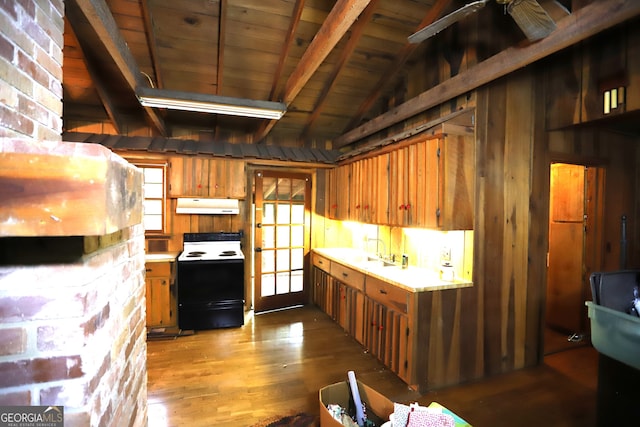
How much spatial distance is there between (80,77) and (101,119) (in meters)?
0.90

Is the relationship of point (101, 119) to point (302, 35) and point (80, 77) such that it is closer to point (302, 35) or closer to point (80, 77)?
point (80, 77)

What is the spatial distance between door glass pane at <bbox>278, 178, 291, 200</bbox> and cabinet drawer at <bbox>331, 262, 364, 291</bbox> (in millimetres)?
1320

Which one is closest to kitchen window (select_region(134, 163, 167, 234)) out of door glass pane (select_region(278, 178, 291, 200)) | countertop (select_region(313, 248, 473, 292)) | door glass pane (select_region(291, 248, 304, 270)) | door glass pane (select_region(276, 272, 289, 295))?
door glass pane (select_region(278, 178, 291, 200))

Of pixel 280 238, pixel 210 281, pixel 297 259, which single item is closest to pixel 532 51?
pixel 280 238

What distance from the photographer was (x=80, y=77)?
330cm

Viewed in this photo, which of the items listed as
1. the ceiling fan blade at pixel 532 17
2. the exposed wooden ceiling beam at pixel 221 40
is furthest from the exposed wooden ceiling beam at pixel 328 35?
the ceiling fan blade at pixel 532 17

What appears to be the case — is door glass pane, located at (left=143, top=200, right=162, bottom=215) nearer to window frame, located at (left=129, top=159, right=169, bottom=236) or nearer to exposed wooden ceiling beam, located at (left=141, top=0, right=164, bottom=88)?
window frame, located at (left=129, top=159, right=169, bottom=236)

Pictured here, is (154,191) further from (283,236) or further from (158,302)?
(283,236)

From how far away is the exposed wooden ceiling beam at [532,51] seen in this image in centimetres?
169

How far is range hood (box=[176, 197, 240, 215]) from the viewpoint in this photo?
4.30 m

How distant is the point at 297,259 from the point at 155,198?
7.46 feet

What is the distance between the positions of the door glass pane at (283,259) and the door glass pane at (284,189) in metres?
0.83

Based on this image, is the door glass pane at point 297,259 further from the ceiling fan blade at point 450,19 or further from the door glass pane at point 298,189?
the ceiling fan blade at point 450,19

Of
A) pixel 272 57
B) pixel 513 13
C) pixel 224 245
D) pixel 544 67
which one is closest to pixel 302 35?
pixel 272 57
